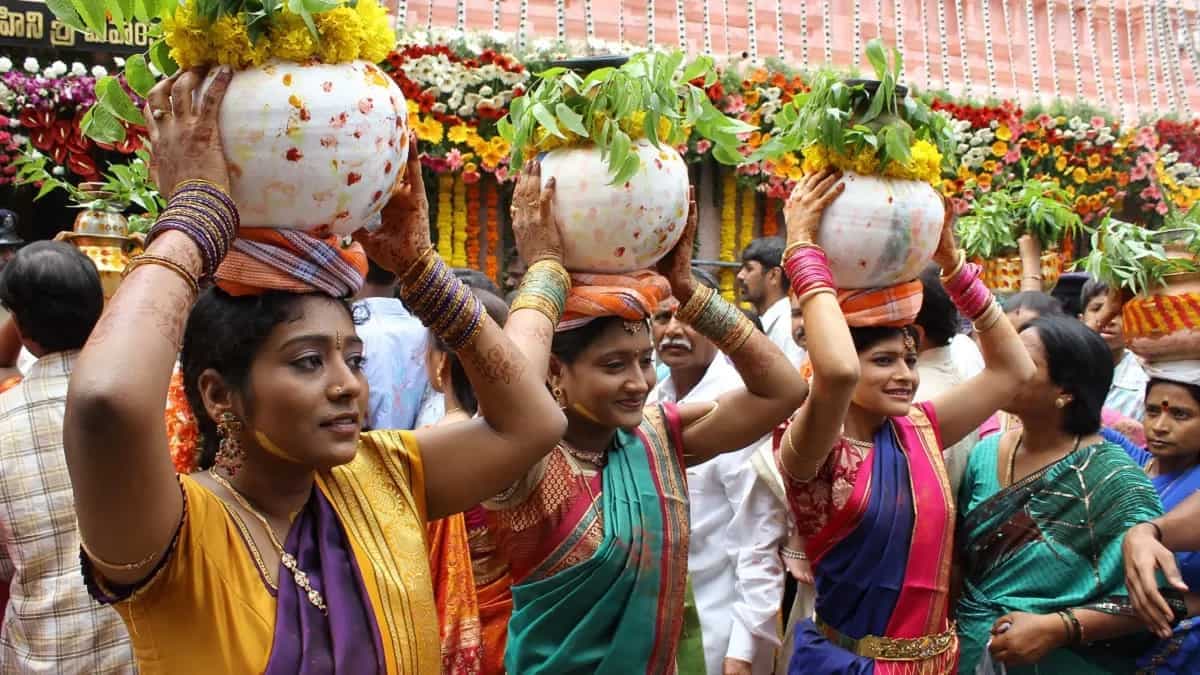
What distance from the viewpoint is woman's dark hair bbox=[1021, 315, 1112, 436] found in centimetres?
376

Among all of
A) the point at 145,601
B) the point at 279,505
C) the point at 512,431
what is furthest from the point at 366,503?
the point at 145,601

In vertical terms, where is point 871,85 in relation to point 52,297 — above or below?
above

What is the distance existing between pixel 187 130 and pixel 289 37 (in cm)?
22

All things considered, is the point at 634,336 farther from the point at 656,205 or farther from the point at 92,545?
the point at 92,545

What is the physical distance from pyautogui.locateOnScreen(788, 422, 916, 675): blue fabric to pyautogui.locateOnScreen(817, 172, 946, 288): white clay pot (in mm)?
635

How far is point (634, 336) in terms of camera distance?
2.91 metres

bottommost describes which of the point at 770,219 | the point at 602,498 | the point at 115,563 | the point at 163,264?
the point at 770,219

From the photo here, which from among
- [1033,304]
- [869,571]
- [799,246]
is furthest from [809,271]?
[1033,304]

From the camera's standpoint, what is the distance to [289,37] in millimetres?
1910

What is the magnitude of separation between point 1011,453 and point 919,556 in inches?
26.6

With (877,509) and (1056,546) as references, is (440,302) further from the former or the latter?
(1056,546)

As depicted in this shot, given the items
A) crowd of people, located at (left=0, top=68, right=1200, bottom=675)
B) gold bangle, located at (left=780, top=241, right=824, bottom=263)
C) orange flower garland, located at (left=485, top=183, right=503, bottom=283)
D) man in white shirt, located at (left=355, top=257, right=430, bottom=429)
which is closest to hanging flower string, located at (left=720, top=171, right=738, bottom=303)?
orange flower garland, located at (left=485, top=183, right=503, bottom=283)

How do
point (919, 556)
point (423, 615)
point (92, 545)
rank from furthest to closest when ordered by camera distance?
point (919, 556) → point (423, 615) → point (92, 545)

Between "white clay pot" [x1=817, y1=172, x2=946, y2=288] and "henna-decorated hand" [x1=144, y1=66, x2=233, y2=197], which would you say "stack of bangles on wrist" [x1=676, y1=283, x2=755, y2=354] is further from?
"henna-decorated hand" [x1=144, y1=66, x2=233, y2=197]
